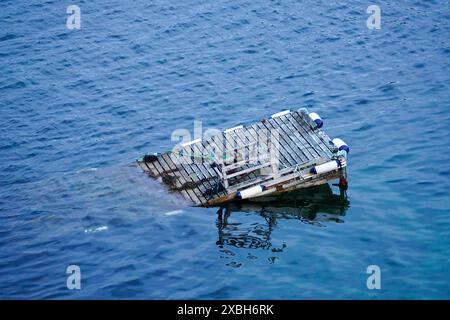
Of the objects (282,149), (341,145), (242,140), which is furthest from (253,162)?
(341,145)

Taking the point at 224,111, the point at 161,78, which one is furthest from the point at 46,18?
the point at 224,111

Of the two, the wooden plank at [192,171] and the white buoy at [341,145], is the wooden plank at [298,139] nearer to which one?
the white buoy at [341,145]

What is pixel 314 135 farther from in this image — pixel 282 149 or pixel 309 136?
pixel 282 149

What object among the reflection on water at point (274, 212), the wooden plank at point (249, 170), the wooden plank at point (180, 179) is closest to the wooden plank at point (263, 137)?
the wooden plank at point (249, 170)

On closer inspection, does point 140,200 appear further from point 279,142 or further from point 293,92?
point 293,92

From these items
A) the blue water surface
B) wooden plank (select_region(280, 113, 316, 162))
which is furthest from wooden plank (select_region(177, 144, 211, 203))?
wooden plank (select_region(280, 113, 316, 162))
